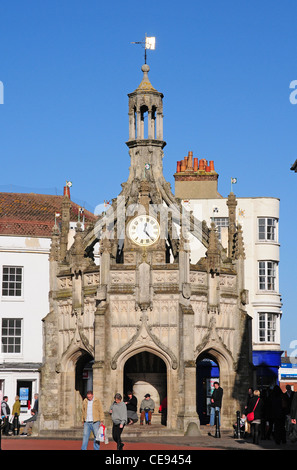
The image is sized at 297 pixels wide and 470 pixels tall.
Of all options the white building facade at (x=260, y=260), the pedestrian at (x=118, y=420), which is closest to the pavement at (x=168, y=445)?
the pedestrian at (x=118, y=420)

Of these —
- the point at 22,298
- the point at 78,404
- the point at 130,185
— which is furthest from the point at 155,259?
the point at 22,298

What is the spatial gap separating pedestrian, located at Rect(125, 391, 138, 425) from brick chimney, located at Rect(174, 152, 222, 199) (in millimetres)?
22167

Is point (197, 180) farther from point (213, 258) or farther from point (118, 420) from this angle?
point (118, 420)

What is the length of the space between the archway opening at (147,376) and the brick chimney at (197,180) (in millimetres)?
19633

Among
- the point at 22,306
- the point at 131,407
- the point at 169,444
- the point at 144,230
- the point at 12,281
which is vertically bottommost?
the point at 169,444

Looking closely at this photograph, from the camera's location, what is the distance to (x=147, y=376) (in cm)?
4959

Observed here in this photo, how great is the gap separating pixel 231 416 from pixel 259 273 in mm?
17605

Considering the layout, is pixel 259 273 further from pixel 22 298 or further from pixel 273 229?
pixel 22 298

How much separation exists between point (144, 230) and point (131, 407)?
786cm

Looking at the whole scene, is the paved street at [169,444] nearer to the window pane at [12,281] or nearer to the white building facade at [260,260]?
the white building facade at [260,260]

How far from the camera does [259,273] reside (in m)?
64.6

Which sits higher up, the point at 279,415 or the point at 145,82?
the point at 145,82

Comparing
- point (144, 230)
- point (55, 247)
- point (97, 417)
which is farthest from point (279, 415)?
point (55, 247)

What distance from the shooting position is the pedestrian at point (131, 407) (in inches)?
1820
